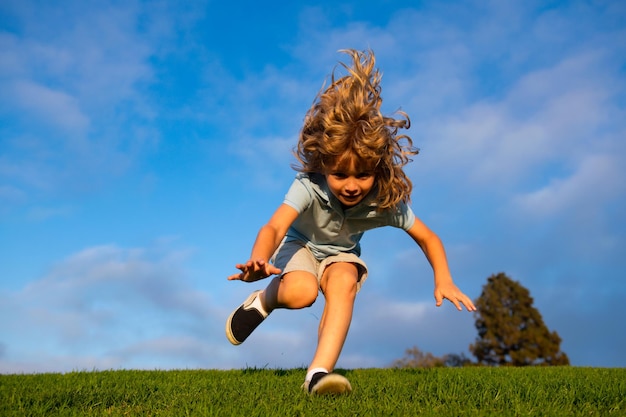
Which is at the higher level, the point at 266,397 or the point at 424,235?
the point at 424,235

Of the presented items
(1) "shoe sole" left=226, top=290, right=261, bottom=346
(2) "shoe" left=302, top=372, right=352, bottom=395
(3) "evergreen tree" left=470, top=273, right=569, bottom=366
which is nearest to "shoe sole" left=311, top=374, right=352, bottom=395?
(2) "shoe" left=302, top=372, right=352, bottom=395

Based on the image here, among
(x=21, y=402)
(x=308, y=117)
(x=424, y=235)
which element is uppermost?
(x=308, y=117)

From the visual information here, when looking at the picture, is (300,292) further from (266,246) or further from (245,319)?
(245,319)

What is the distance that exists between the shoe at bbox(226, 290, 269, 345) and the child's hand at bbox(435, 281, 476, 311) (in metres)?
1.56

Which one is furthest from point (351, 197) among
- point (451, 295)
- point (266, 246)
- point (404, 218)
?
point (451, 295)

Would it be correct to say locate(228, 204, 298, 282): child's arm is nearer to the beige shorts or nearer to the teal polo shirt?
the teal polo shirt

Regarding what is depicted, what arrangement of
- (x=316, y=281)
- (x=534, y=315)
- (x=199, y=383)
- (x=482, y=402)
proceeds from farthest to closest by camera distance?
(x=534, y=315) < (x=199, y=383) < (x=316, y=281) < (x=482, y=402)

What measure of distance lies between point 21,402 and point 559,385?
4123 mm

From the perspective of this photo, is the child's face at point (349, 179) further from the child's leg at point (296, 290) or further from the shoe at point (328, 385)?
the shoe at point (328, 385)

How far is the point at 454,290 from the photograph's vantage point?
463 cm

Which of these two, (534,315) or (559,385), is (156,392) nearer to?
(559,385)

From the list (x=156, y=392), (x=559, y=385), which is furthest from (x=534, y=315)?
(x=156, y=392)

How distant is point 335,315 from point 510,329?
2197 centimetres

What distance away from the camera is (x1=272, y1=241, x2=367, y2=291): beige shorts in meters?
4.93
